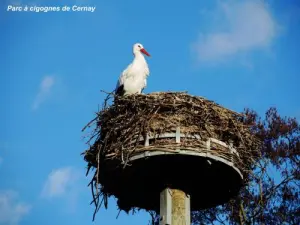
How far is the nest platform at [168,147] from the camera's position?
10.8m

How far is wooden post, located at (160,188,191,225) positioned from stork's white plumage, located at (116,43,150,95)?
2572 millimetres

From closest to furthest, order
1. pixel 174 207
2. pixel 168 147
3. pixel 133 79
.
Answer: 1. pixel 168 147
2. pixel 174 207
3. pixel 133 79

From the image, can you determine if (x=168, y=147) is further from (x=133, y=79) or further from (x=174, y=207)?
(x=133, y=79)

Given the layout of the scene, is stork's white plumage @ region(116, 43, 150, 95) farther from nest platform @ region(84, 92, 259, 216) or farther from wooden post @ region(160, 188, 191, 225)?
wooden post @ region(160, 188, 191, 225)

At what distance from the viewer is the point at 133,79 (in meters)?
13.4

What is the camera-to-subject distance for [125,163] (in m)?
10.7

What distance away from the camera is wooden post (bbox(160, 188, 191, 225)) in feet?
36.6

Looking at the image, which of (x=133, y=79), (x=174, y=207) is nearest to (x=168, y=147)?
(x=174, y=207)

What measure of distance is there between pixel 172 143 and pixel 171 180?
45.1 inches

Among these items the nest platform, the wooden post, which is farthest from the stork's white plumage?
the wooden post

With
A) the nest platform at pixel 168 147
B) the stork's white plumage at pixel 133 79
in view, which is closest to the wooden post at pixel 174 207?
the nest platform at pixel 168 147

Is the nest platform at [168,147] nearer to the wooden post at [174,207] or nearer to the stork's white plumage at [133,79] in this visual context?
the wooden post at [174,207]

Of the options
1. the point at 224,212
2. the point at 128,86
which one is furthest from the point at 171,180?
the point at 224,212

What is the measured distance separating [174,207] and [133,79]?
3209 millimetres
